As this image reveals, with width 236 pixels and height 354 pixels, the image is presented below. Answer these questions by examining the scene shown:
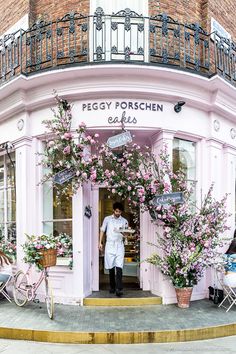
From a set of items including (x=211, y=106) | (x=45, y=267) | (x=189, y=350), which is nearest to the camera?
(x=189, y=350)

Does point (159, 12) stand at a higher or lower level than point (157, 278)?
higher

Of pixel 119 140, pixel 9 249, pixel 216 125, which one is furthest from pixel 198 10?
pixel 9 249

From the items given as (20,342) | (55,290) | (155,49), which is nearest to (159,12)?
(155,49)

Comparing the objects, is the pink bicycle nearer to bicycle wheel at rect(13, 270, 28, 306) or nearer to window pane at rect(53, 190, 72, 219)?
bicycle wheel at rect(13, 270, 28, 306)

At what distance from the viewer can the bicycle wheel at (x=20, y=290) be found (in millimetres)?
7906

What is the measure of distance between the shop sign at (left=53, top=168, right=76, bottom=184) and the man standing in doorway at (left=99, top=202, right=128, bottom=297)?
4.29 feet

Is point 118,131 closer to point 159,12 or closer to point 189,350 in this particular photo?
point 159,12

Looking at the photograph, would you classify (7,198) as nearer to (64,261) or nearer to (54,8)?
(64,261)

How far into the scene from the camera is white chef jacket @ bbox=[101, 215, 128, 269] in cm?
835

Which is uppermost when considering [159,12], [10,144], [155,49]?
[159,12]

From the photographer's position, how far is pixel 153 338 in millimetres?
6203

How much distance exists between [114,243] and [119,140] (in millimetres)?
2202

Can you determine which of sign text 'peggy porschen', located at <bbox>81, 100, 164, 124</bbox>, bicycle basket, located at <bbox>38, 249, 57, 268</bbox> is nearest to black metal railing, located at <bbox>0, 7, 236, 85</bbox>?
sign text 'peggy porschen', located at <bbox>81, 100, 164, 124</bbox>

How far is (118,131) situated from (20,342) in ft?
13.9
